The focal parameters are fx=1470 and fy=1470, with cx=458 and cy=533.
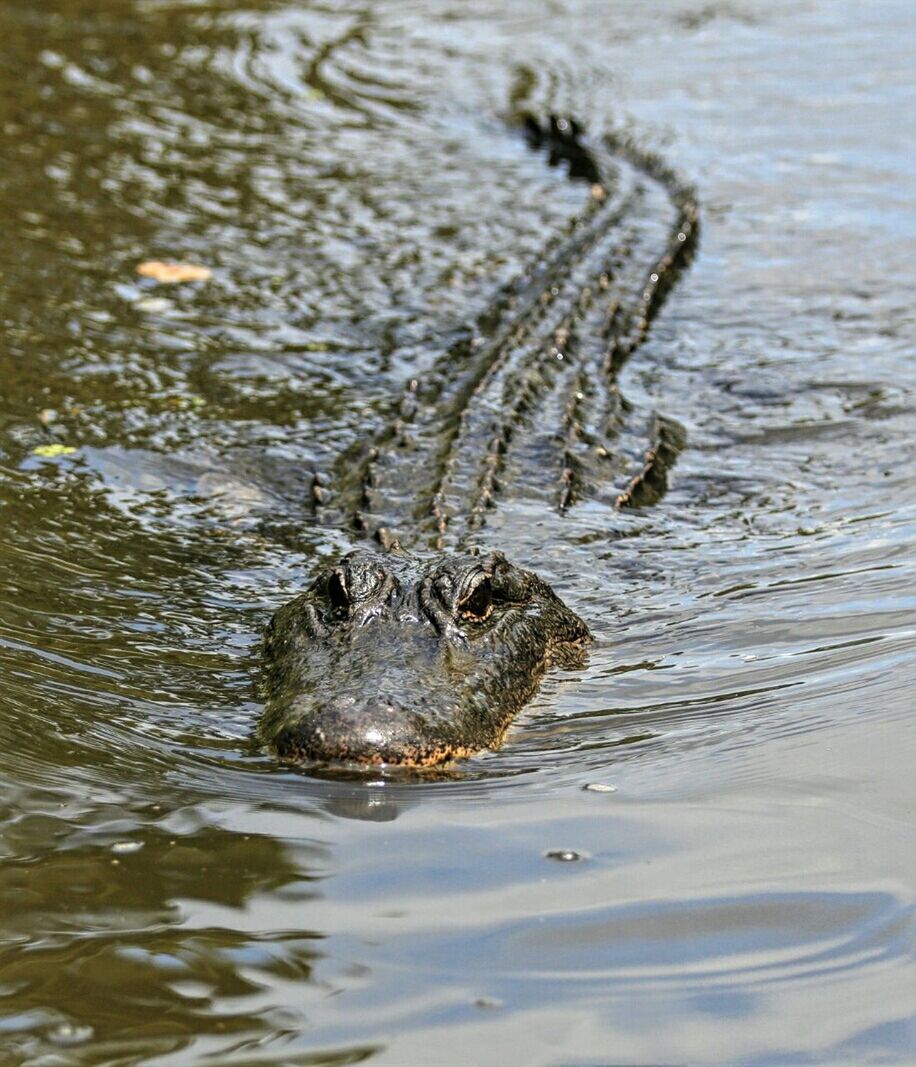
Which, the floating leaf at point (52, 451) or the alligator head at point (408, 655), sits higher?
the alligator head at point (408, 655)

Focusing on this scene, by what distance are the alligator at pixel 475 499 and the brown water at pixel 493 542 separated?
0.14m

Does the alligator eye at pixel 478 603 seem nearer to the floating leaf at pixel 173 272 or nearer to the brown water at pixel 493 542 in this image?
the brown water at pixel 493 542

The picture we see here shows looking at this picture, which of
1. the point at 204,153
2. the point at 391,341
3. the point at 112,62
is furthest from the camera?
the point at 112,62

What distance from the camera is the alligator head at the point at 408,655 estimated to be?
3988mm

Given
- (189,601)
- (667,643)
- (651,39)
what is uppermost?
(651,39)

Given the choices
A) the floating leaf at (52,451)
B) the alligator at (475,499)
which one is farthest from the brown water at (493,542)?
the alligator at (475,499)

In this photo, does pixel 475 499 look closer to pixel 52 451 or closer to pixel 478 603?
pixel 478 603

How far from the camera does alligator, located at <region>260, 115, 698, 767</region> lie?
4133 mm

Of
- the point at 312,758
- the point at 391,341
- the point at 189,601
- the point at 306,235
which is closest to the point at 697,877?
the point at 312,758

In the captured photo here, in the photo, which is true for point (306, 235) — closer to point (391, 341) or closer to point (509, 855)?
Answer: point (391, 341)

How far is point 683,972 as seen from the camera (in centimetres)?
314

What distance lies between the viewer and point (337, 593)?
458 centimetres

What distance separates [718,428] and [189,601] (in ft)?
9.70

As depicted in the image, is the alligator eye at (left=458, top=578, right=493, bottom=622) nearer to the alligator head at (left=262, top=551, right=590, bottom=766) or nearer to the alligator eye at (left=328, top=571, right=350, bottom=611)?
the alligator head at (left=262, top=551, right=590, bottom=766)
